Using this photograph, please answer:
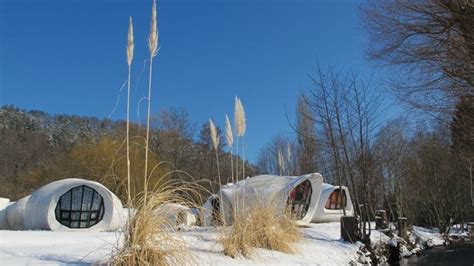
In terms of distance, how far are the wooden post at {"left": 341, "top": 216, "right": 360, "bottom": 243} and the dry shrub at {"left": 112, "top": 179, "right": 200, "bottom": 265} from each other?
23.5ft

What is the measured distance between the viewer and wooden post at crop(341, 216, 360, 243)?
10217mm

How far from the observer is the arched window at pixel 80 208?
12992 mm

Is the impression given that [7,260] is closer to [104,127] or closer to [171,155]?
[171,155]

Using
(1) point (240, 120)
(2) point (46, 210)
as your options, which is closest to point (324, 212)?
(2) point (46, 210)

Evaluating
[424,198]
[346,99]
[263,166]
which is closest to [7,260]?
[346,99]

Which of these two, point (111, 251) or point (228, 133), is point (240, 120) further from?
point (111, 251)

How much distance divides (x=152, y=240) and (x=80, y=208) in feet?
34.8

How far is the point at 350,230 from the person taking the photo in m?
10.2

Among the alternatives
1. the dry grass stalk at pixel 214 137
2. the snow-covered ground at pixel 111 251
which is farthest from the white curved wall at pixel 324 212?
the dry grass stalk at pixel 214 137

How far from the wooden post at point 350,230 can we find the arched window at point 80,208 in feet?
23.7

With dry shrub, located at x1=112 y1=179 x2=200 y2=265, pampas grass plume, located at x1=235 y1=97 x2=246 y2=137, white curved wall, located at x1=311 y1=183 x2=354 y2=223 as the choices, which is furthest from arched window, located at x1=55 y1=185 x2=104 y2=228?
white curved wall, located at x1=311 y1=183 x2=354 y2=223

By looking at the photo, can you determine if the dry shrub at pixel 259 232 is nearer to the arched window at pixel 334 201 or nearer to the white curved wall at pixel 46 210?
the white curved wall at pixel 46 210

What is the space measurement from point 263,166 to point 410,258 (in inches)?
879

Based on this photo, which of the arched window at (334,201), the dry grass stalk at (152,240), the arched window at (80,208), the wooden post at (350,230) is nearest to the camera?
the dry grass stalk at (152,240)
